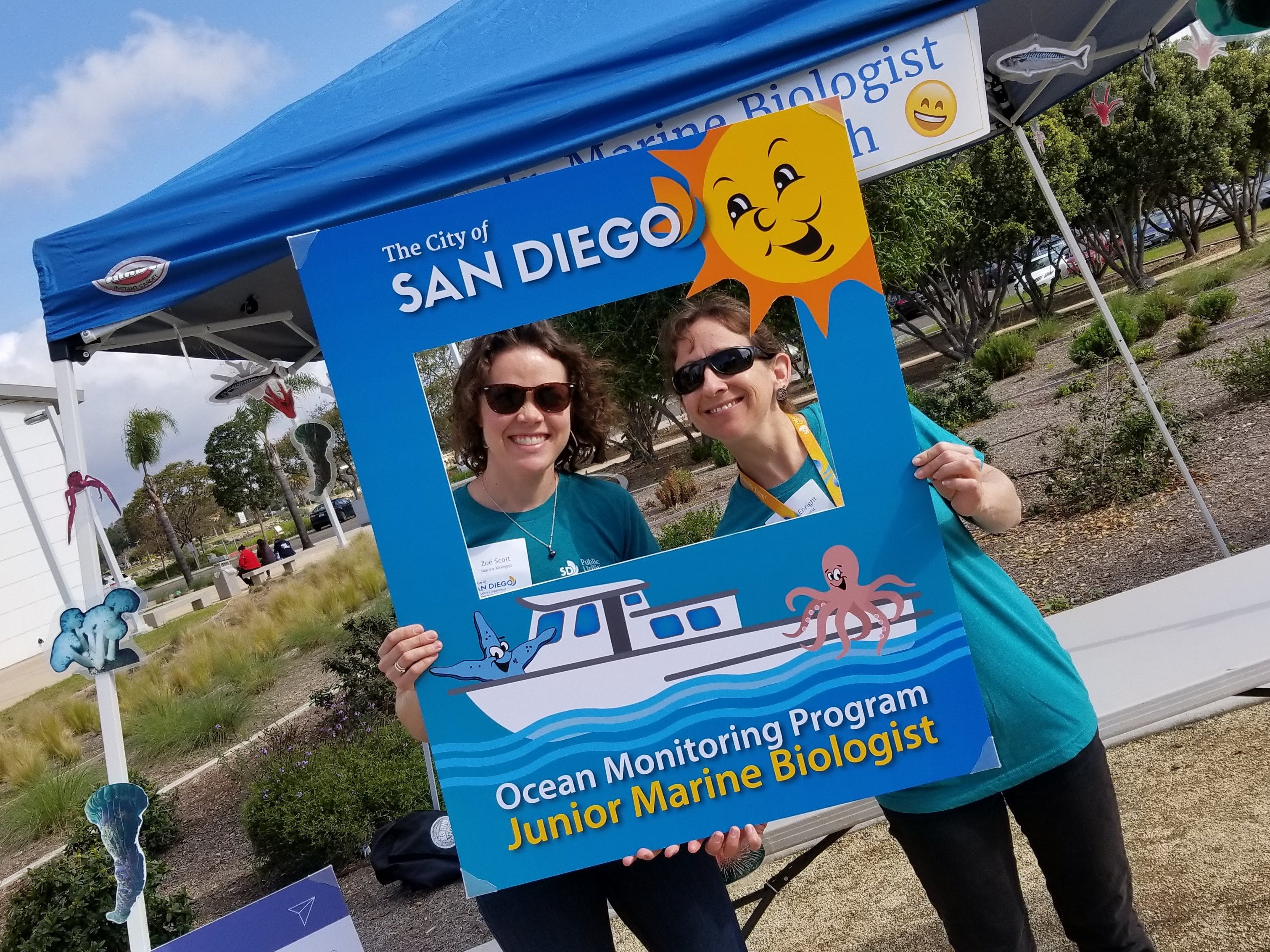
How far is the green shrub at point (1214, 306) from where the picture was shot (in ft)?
39.1

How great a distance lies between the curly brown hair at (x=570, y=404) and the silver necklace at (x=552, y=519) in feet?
0.21

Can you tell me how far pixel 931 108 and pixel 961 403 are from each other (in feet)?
30.4

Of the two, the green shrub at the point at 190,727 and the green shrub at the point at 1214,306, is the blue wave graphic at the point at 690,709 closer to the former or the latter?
the green shrub at the point at 190,727

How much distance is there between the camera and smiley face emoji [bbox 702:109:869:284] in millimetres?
1425

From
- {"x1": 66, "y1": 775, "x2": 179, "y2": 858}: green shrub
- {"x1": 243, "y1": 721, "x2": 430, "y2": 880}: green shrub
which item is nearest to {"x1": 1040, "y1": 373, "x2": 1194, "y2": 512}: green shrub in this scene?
{"x1": 243, "y1": 721, "x2": 430, "y2": 880}: green shrub

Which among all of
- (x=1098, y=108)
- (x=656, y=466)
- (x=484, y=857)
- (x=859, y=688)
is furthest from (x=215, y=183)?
(x=656, y=466)

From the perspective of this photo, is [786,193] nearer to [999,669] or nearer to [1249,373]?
[999,669]

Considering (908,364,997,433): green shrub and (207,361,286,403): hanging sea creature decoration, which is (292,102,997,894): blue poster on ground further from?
(908,364,997,433): green shrub

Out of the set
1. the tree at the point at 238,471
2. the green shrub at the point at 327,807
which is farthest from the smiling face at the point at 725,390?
the tree at the point at 238,471

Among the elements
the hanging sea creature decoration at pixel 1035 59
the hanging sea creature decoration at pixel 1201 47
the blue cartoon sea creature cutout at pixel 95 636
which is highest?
the hanging sea creature decoration at pixel 1035 59

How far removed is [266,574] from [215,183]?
21774 mm

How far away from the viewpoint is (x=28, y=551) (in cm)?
2234

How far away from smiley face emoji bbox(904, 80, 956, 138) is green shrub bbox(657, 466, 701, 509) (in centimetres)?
532

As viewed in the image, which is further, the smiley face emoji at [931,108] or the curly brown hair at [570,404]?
the smiley face emoji at [931,108]
